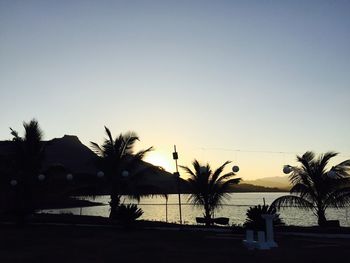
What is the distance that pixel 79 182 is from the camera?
27453 mm

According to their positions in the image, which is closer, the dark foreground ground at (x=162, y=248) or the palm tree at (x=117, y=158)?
the dark foreground ground at (x=162, y=248)

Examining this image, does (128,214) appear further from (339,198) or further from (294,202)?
(339,198)

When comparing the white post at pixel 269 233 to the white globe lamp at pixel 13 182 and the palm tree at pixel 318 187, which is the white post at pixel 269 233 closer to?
the palm tree at pixel 318 187

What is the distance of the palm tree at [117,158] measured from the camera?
87.7ft

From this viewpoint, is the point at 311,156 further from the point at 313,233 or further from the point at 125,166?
the point at 125,166

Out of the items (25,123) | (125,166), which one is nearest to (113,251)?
(125,166)

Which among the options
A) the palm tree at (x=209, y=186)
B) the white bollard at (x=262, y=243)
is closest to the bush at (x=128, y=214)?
the palm tree at (x=209, y=186)

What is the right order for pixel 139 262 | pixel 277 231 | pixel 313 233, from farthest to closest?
pixel 277 231
pixel 313 233
pixel 139 262

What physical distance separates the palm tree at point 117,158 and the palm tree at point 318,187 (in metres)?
9.57

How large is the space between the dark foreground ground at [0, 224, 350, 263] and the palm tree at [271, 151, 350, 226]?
6263 millimetres

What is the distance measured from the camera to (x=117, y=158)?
A: 27078 millimetres

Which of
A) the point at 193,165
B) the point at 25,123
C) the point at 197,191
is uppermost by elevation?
the point at 25,123

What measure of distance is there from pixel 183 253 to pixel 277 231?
7486mm

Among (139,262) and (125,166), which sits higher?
(125,166)
